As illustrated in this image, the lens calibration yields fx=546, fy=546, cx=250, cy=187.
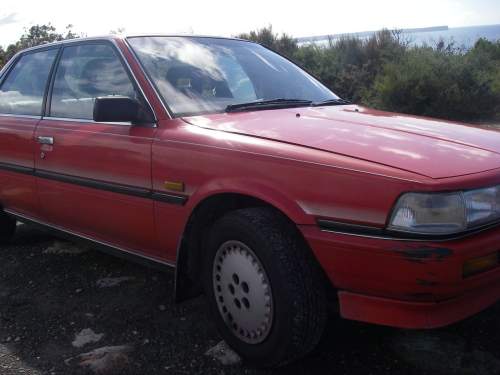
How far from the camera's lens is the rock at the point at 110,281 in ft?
12.4

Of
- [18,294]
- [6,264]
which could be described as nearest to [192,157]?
[18,294]

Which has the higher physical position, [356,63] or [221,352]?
[356,63]

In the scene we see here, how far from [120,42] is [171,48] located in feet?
1.04

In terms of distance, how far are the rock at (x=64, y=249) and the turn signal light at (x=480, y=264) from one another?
3.24 m

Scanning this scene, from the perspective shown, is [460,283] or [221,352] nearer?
[460,283]

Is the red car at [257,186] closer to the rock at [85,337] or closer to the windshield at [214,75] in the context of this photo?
the windshield at [214,75]

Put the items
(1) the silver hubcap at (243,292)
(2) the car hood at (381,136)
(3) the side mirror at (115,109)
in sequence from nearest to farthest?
(2) the car hood at (381,136) < (1) the silver hubcap at (243,292) < (3) the side mirror at (115,109)

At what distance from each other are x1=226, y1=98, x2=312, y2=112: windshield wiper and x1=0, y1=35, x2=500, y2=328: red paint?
119mm

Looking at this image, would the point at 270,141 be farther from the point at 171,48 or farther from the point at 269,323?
the point at 171,48

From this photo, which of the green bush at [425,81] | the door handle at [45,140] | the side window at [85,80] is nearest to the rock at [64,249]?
the door handle at [45,140]

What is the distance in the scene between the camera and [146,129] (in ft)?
10.0

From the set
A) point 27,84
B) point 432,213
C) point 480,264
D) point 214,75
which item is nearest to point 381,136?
point 432,213

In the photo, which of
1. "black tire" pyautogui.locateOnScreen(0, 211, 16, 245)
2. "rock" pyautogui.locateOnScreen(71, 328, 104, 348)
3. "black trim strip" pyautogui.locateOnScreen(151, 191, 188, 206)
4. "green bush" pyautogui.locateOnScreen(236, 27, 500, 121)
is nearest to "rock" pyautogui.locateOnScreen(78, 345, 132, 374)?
"rock" pyautogui.locateOnScreen(71, 328, 104, 348)

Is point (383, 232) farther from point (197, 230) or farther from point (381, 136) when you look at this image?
point (197, 230)
